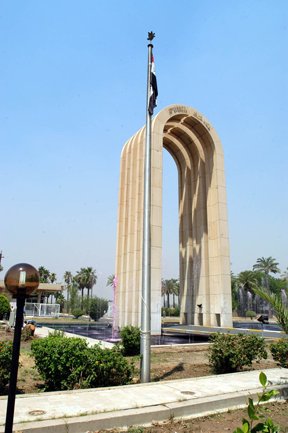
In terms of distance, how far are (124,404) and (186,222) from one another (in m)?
30.9

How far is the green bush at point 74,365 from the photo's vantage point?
776cm

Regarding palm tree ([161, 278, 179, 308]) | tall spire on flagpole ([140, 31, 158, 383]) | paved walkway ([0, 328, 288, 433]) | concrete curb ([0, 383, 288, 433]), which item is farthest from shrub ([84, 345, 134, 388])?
palm tree ([161, 278, 179, 308])

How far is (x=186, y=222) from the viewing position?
121 ft

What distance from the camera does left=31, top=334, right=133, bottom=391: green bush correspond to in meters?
7.76

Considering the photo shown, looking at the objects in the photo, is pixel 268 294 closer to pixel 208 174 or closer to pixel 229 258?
pixel 229 258

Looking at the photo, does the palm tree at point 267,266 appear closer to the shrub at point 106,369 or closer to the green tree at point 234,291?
the green tree at point 234,291

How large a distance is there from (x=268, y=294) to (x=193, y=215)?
2736 centimetres

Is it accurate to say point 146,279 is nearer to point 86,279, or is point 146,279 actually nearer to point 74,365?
point 74,365

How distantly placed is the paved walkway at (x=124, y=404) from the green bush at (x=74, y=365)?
0.52m

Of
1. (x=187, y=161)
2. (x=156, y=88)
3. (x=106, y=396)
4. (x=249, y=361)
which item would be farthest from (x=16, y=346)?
(x=187, y=161)

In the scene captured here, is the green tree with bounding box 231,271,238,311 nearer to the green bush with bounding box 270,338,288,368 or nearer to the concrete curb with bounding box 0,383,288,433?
the green bush with bounding box 270,338,288,368

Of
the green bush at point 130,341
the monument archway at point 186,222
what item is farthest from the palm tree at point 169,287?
the green bush at point 130,341

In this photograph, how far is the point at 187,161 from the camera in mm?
37531

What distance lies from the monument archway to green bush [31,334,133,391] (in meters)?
16.5
